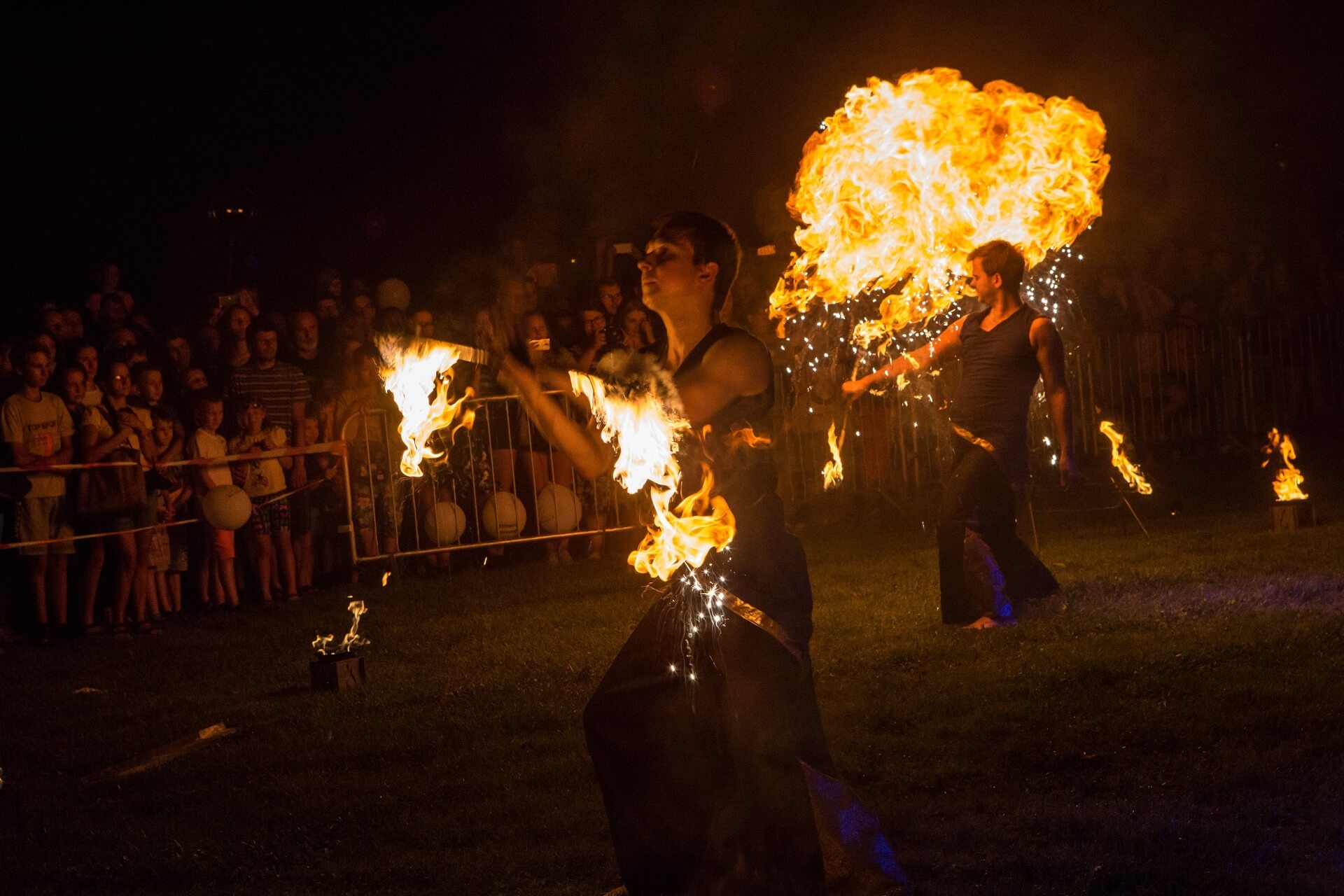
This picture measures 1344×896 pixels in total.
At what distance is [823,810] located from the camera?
3.66m

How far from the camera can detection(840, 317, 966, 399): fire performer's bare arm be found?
7.21m

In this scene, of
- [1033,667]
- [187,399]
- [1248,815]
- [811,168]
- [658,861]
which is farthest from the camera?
[187,399]

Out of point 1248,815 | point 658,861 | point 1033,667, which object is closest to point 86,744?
point 658,861

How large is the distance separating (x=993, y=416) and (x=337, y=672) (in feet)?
12.3

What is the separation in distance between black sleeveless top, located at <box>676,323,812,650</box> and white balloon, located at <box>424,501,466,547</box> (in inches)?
279

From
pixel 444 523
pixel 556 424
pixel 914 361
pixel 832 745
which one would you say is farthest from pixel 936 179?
pixel 444 523

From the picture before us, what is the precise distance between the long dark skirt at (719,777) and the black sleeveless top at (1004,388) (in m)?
3.81

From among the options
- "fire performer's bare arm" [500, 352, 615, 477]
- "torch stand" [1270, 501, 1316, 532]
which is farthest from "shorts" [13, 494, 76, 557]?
"torch stand" [1270, 501, 1316, 532]

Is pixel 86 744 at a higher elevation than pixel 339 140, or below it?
below

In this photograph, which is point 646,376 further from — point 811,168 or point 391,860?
point 811,168

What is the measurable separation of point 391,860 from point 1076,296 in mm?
12821

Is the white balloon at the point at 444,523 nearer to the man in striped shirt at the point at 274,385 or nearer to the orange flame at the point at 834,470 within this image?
the man in striped shirt at the point at 274,385

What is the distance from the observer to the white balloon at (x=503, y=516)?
35.6 ft

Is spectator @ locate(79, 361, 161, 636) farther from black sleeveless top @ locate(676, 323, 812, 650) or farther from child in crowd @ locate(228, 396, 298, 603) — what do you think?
black sleeveless top @ locate(676, 323, 812, 650)
